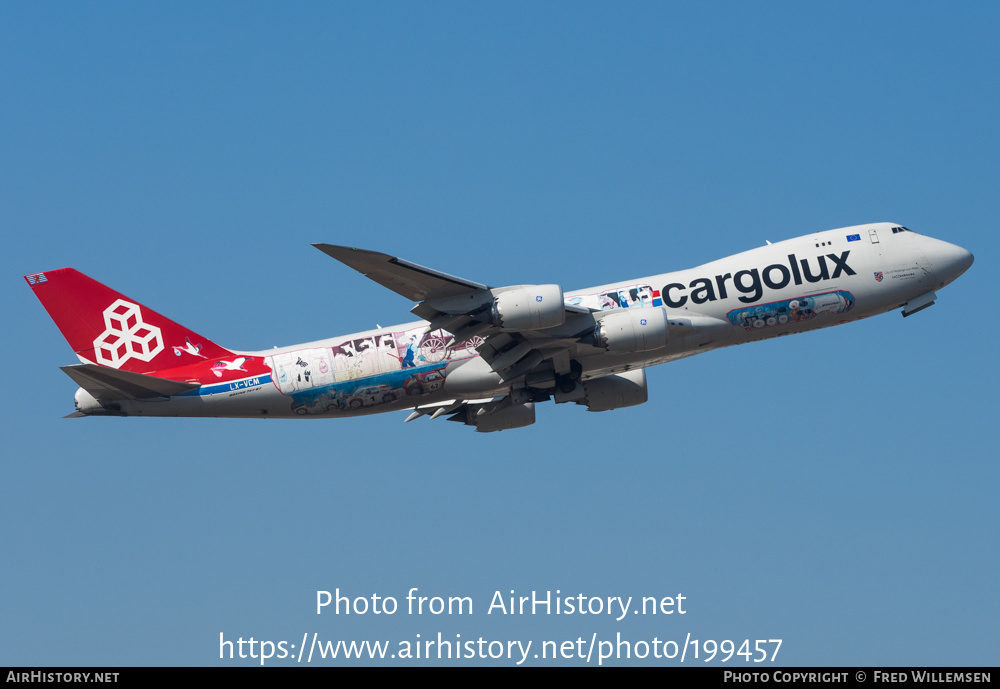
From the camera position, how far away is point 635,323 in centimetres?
4181

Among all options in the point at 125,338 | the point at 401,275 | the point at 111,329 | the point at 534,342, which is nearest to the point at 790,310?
the point at 534,342

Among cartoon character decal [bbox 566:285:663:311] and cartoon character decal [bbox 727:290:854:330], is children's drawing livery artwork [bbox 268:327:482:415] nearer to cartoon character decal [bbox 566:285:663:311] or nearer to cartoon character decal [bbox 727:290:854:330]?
cartoon character decal [bbox 566:285:663:311]

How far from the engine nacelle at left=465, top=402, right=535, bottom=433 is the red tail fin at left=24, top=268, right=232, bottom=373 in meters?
11.0

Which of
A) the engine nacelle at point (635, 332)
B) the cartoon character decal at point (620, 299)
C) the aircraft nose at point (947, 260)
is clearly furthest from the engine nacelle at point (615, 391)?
the aircraft nose at point (947, 260)

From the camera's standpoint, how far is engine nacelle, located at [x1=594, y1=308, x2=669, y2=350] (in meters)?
41.8

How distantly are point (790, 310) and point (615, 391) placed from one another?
7.90 metres

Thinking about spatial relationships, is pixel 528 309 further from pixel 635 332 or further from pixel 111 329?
pixel 111 329

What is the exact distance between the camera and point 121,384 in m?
42.6

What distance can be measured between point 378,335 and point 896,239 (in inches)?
819

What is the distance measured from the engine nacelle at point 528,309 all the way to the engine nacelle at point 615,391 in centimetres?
773

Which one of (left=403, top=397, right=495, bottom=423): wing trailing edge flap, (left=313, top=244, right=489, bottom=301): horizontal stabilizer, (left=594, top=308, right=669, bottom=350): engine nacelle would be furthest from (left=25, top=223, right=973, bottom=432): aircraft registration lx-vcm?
(left=313, top=244, right=489, bottom=301): horizontal stabilizer
